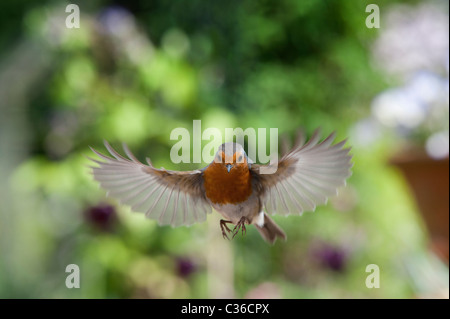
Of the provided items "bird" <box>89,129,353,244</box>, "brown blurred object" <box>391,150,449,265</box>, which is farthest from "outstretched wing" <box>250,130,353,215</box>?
"brown blurred object" <box>391,150,449,265</box>

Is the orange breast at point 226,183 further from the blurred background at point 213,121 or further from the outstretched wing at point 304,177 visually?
the blurred background at point 213,121

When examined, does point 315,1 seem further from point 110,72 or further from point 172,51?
point 110,72

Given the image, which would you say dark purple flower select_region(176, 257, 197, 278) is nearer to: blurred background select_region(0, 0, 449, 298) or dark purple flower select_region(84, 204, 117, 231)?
blurred background select_region(0, 0, 449, 298)

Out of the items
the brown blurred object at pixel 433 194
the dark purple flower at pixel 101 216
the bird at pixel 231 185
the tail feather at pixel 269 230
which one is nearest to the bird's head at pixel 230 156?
the bird at pixel 231 185
